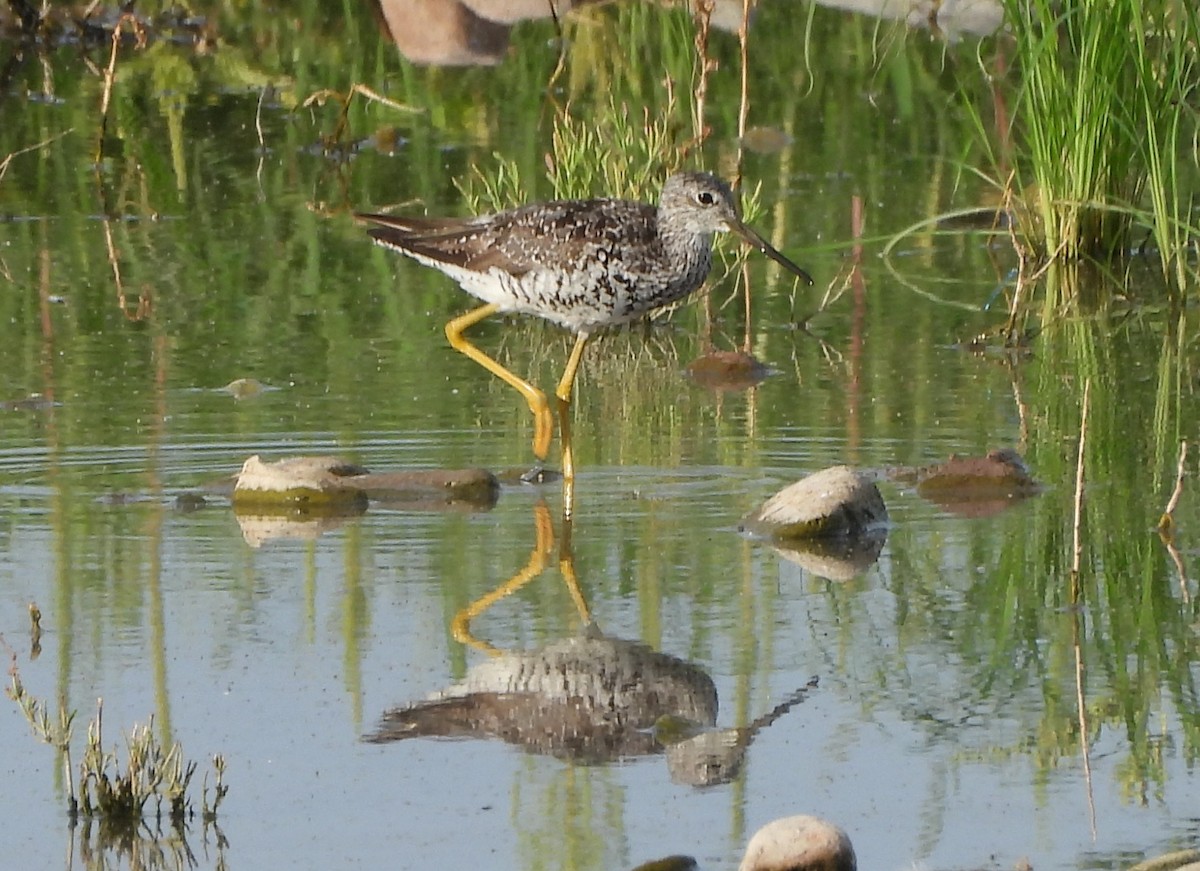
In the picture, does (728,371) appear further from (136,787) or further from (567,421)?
(136,787)

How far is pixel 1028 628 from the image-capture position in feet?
18.1

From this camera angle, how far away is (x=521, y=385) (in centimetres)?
777

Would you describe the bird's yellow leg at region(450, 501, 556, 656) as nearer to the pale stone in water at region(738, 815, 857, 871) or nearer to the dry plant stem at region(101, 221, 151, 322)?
the pale stone in water at region(738, 815, 857, 871)

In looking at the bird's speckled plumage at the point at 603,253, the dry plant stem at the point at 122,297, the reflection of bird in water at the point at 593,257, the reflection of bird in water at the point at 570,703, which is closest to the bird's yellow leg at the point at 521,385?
the reflection of bird in water at the point at 593,257

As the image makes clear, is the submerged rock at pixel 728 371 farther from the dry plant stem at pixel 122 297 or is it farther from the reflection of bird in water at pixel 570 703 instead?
the reflection of bird in water at pixel 570 703

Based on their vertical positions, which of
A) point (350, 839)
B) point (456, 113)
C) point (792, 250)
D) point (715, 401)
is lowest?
point (350, 839)

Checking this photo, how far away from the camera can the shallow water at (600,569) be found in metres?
4.43

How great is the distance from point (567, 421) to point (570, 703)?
2.51m

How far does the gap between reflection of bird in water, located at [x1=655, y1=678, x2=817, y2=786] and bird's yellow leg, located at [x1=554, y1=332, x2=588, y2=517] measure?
189 centimetres

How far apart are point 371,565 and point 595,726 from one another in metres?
1.39

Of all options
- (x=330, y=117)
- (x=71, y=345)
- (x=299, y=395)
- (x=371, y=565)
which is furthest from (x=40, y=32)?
(x=371, y=565)

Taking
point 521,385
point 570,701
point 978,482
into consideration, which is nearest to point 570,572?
point 570,701

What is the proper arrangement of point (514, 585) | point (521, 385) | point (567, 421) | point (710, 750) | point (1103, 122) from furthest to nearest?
point (1103, 122)
point (521, 385)
point (567, 421)
point (514, 585)
point (710, 750)

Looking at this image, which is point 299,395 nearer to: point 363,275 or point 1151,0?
point 363,275
